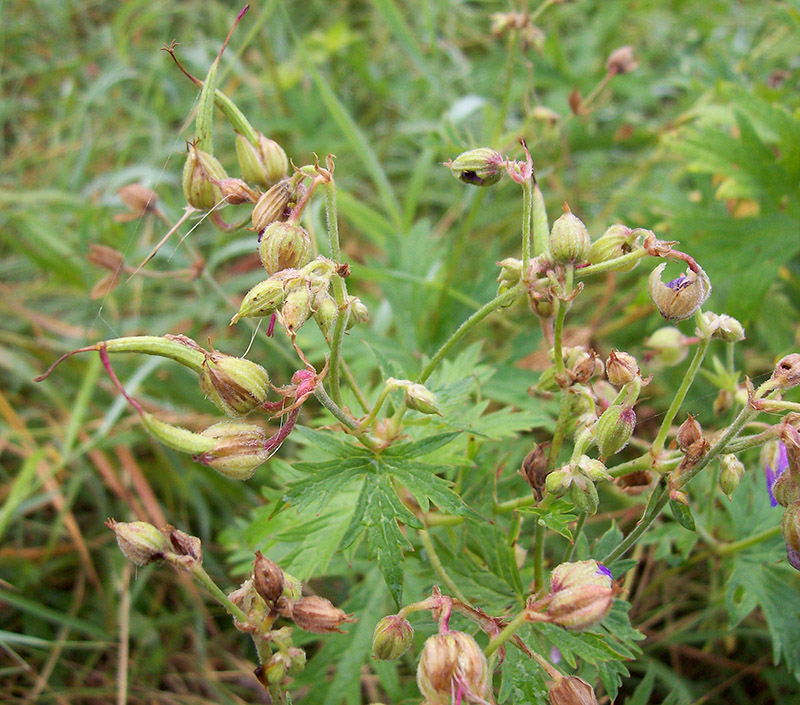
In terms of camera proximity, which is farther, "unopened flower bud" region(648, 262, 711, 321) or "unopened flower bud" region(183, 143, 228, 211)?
"unopened flower bud" region(183, 143, 228, 211)

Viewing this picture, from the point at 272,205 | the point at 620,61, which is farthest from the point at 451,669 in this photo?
the point at 620,61

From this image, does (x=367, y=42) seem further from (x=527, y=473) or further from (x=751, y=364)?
(x=527, y=473)

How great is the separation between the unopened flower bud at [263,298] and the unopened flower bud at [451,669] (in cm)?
59

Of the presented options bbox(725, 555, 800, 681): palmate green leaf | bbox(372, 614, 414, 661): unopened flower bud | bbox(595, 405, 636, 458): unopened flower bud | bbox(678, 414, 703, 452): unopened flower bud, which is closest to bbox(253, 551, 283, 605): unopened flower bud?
bbox(372, 614, 414, 661): unopened flower bud

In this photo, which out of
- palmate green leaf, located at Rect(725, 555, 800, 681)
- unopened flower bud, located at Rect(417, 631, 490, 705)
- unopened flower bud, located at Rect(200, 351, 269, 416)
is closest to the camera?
unopened flower bud, located at Rect(417, 631, 490, 705)

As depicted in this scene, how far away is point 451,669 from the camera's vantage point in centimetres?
102

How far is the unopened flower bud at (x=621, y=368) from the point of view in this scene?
A: 119 cm

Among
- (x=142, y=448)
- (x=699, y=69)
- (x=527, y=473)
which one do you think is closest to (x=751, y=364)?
(x=699, y=69)

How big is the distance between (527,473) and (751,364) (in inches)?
64.4

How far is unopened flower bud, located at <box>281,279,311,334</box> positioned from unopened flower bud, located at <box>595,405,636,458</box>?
55 cm

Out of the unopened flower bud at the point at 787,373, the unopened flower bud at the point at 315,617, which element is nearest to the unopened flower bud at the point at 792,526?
the unopened flower bud at the point at 787,373

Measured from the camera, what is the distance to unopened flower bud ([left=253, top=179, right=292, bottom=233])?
125cm

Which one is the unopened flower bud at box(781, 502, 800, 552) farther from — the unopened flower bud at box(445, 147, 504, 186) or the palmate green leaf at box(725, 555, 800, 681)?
the unopened flower bud at box(445, 147, 504, 186)

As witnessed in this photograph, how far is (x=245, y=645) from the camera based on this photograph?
237 cm
